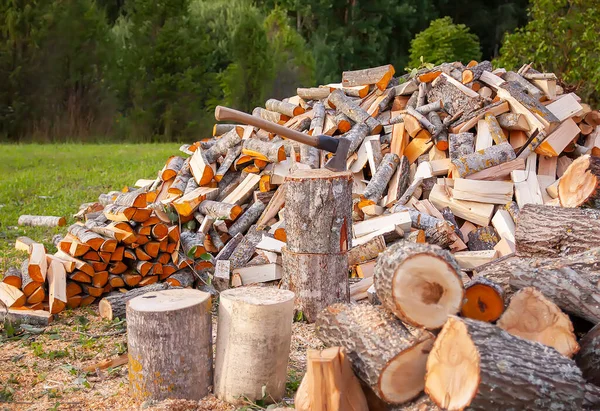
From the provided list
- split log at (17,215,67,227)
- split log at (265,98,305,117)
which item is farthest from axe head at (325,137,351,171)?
split log at (17,215,67,227)

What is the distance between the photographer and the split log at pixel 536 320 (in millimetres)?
3080

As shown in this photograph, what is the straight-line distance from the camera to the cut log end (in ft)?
9.36

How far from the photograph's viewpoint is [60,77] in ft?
53.7

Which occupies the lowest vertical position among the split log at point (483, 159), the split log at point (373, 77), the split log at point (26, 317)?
the split log at point (26, 317)

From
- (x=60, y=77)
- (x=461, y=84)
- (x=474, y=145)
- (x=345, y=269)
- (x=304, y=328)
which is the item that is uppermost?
(x=60, y=77)

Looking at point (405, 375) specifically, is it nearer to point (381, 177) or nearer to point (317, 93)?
point (381, 177)

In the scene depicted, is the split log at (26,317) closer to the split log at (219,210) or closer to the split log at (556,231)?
the split log at (219,210)

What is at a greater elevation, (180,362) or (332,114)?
(332,114)

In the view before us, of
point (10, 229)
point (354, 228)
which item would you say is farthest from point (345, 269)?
point (10, 229)

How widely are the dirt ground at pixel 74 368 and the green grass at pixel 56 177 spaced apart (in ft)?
5.37

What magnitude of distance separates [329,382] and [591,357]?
123 centimetres

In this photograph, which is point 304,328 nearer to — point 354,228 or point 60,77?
point 354,228

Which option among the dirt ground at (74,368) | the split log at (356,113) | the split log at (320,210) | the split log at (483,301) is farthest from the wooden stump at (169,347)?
the split log at (356,113)

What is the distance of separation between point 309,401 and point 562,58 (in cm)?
1088
